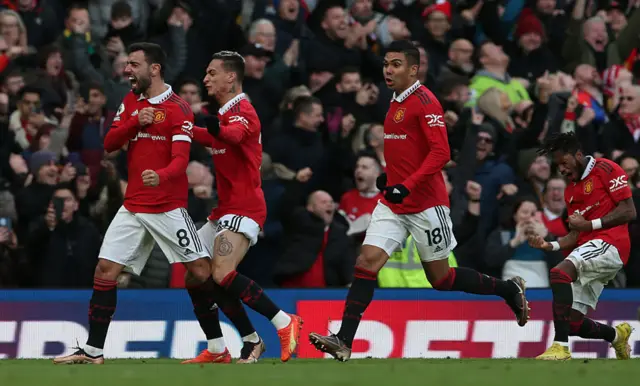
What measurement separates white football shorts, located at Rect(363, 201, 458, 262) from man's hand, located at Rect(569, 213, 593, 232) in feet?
4.40

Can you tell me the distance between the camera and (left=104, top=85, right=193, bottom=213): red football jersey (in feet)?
35.9

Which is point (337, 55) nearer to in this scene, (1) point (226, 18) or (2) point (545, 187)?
(1) point (226, 18)

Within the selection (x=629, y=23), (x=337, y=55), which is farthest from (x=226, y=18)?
(x=629, y=23)

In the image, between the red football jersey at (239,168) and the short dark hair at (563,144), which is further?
the short dark hair at (563,144)

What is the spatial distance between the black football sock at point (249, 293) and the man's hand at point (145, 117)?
1386 millimetres

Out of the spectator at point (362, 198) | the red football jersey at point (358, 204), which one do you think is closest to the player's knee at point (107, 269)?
the spectator at point (362, 198)

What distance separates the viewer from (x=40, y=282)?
1434 cm

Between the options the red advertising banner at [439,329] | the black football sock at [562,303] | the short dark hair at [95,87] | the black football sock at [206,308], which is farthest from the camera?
the short dark hair at [95,87]

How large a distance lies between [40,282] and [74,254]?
46 centimetres

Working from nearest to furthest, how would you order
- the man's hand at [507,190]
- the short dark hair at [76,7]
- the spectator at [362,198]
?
the spectator at [362,198] → the man's hand at [507,190] → the short dark hair at [76,7]

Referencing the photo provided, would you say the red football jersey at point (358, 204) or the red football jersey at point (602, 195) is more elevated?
the red football jersey at point (602, 195)

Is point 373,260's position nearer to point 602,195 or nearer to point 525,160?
point 602,195

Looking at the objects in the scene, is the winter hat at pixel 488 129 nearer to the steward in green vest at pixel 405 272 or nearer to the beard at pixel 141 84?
the steward in green vest at pixel 405 272

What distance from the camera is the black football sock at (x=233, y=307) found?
11.5 meters
